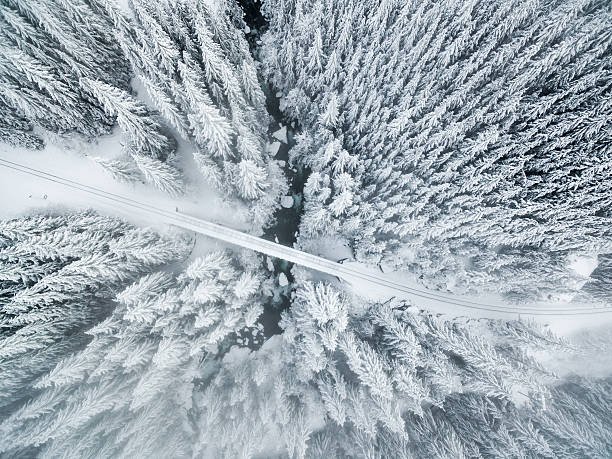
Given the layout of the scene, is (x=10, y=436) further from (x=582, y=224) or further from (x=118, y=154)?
(x=582, y=224)

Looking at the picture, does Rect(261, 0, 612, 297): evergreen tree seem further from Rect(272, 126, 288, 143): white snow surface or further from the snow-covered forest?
Rect(272, 126, 288, 143): white snow surface

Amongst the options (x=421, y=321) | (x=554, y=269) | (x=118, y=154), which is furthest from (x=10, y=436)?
(x=554, y=269)

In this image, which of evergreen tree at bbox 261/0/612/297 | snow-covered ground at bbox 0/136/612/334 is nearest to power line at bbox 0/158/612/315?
snow-covered ground at bbox 0/136/612/334

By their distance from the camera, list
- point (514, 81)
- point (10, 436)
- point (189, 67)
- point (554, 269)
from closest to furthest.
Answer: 1. point (10, 436)
2. point (189, 67)
3. point (514, 81)
4. point (554, 269)

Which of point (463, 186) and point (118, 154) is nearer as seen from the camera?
point (463, 186)

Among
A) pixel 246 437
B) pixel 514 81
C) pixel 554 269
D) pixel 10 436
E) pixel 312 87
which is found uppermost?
pixel 514 81

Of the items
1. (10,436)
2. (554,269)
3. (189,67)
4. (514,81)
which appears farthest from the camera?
(554,269)

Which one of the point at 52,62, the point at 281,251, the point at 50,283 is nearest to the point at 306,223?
the point at 281,251
